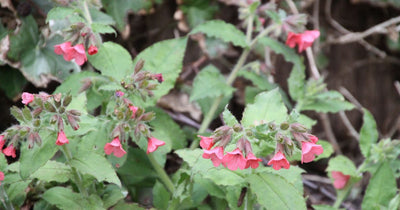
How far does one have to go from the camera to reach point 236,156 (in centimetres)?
158

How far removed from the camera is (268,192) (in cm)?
171

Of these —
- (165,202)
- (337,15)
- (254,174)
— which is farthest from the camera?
(337,15)

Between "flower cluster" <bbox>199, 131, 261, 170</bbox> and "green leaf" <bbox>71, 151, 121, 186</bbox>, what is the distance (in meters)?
0.34

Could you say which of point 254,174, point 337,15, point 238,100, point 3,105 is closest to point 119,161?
point 254,174

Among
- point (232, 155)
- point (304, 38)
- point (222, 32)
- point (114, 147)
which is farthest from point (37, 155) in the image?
point (304, 38)

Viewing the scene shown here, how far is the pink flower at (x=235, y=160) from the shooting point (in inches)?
61.9

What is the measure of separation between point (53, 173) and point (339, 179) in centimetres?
130

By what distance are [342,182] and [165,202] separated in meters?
0.86

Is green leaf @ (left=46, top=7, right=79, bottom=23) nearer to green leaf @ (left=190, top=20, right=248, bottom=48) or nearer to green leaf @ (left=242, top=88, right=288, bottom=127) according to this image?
green leaf @ (left=190, top=20, right=248, bottom=48)

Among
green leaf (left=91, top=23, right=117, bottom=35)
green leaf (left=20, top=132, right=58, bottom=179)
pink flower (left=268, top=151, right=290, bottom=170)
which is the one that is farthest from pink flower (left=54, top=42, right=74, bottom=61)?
pink flower (left=268, top=151, right=290, bottom=170)

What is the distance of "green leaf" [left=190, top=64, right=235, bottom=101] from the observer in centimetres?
232

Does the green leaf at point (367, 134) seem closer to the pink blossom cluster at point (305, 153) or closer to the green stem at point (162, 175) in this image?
the pink blossom cluster at point (305, 153)

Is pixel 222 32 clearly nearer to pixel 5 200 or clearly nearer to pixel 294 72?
pixel 294 72

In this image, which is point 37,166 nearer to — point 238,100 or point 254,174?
point 254,174
